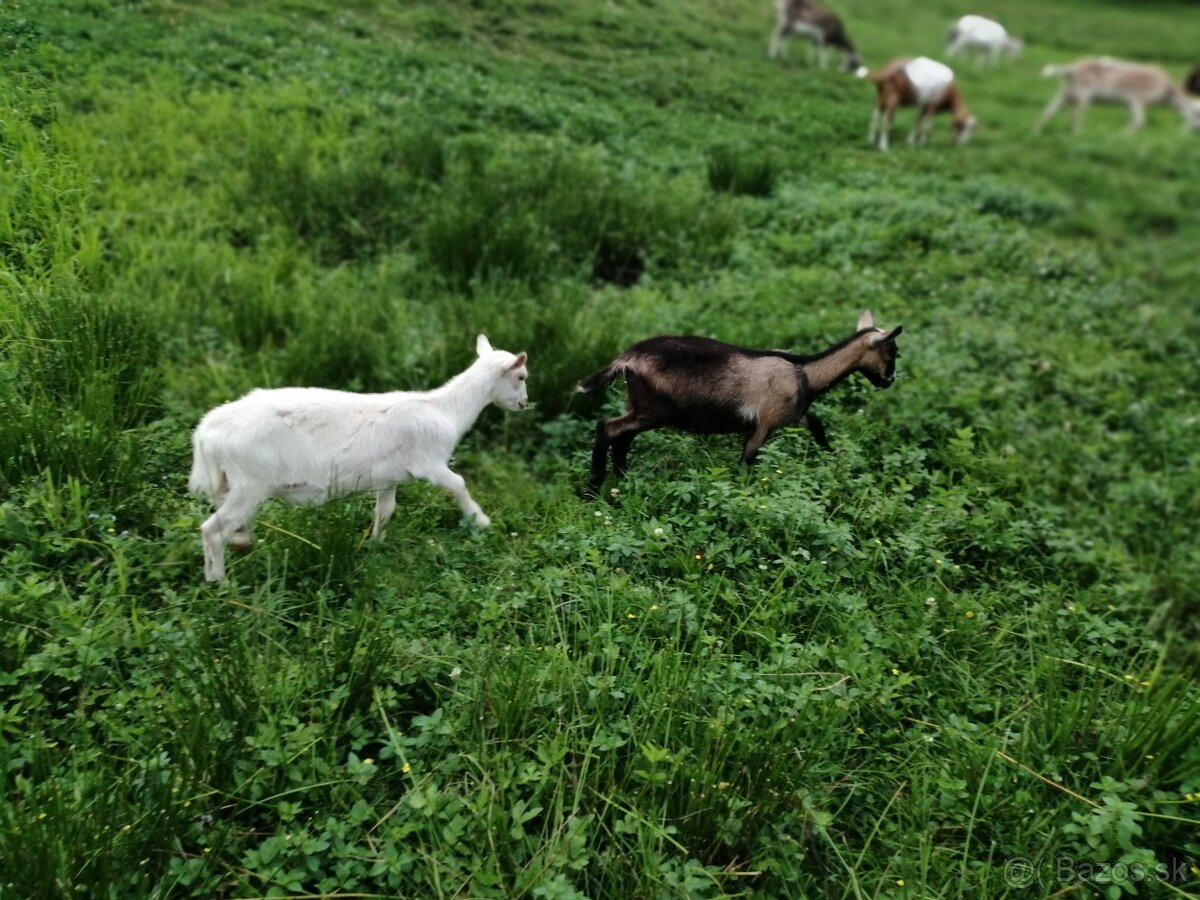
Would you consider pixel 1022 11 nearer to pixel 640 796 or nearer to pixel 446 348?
pixel 446 348

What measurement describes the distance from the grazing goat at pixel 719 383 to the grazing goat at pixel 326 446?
560 mm

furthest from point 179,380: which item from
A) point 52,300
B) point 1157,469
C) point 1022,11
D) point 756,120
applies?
point 1022,11

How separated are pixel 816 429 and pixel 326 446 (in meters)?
2.50

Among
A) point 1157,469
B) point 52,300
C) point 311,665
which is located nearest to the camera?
point 311,665

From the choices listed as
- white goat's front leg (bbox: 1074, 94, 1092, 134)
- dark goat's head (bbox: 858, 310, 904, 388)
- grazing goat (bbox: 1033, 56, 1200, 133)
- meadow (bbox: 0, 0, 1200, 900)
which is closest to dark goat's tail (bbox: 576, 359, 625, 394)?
meadow (bbox: 0, 0, 1200, 900)

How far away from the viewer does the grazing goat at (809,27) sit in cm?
1279

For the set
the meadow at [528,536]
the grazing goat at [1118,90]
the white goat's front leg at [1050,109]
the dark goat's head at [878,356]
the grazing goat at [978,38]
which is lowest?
the meadow at [528,536]

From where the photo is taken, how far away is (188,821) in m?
2.64

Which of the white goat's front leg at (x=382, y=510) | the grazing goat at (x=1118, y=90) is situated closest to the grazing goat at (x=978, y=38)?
the grazing goat at (x=1118, y=90)

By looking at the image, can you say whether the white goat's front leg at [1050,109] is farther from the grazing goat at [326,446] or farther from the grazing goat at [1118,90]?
the grazing goat at [326,446]

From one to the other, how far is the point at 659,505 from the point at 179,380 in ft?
9.14

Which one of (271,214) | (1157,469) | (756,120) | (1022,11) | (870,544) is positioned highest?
(1022,11)

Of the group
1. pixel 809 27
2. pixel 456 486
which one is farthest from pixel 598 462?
pixel 809 27

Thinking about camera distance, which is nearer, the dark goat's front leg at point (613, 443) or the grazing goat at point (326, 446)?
the grazing goat at point (326, 446)
